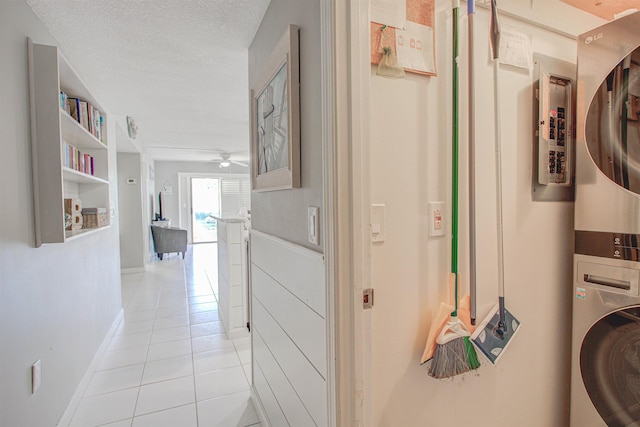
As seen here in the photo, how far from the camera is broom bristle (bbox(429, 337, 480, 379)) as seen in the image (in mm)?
1085

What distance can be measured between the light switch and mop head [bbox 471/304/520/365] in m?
0.53

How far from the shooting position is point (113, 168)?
127 inches

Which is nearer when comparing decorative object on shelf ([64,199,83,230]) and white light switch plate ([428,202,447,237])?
white light switch plate ([428,202,447,237])

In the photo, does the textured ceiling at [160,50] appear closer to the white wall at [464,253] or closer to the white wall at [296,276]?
the white wall at [296,276]

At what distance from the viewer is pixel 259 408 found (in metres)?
1.87

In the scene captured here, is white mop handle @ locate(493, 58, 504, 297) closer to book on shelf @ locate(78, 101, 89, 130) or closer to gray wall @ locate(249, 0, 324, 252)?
gray wall @ locate(249, 0, 324, 252)

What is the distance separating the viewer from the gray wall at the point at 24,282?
4.21 feet

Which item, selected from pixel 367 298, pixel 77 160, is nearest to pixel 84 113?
pixel 77 160

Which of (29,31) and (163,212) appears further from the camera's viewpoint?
(163,212)

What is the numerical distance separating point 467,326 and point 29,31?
230 cm

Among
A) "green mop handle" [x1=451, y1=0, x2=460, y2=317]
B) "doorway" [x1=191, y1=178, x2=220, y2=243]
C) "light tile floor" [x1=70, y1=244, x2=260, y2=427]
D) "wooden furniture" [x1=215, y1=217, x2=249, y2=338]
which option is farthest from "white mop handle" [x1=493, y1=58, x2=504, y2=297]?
"doorway" [x1=191, y1=178, x2=220, y2=243]

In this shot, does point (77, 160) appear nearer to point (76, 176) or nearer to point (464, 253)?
point (76, 176)

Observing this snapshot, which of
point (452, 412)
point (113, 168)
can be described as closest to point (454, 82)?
point (452, 412)

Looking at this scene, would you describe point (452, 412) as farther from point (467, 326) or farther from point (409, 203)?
point (409, 203)
